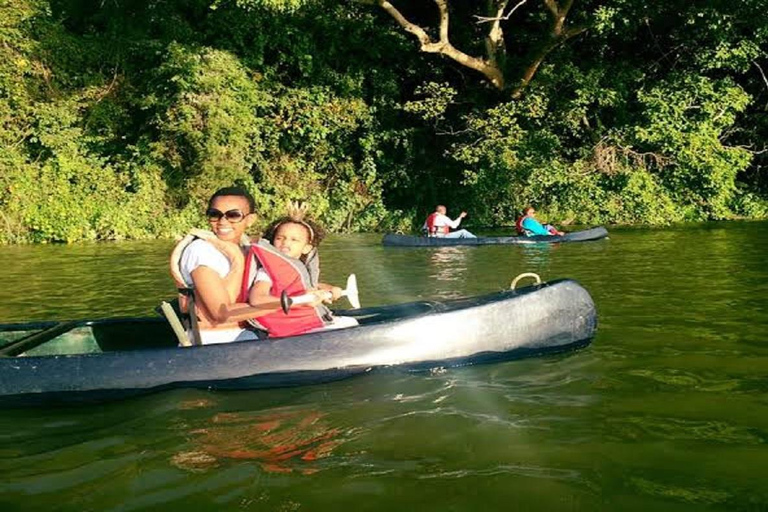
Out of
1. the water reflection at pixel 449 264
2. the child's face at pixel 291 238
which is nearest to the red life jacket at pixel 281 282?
the child's face at pixel 291 238

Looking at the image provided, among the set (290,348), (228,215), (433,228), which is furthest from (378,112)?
(228,215)

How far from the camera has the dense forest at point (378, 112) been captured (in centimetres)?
1838

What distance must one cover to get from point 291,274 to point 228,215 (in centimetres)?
50

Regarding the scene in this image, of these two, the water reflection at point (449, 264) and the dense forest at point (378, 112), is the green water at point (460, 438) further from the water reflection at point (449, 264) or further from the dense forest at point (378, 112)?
the dense forest at point (378, 112)

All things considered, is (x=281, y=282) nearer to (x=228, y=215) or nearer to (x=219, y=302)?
(x=219, y=302)

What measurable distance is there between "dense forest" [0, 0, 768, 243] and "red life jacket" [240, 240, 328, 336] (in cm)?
1419

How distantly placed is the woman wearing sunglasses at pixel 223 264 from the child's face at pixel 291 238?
219 mm

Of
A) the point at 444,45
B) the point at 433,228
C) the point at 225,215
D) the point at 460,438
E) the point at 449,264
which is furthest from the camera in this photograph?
the point at 444,45

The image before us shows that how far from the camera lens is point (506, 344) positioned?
4828 mm

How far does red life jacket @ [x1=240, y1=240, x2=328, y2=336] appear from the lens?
4.21m

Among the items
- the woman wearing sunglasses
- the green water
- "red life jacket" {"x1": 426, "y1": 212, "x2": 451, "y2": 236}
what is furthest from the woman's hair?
"red life jacket" {"x1": 426, "y1": 212, "x2": 451, "y2": 236}

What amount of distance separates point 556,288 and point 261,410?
7.38ft

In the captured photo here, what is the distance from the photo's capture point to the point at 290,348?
4.38 meters

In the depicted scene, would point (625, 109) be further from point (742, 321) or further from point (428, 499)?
point (428, 499)
